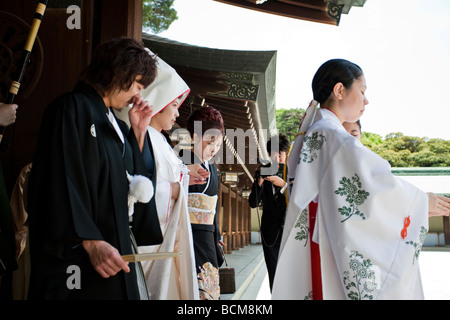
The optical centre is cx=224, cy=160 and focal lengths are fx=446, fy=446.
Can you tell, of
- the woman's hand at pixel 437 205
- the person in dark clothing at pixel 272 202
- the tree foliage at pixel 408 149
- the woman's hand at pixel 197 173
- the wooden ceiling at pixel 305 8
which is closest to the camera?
the woman's hand at pixel 437 205

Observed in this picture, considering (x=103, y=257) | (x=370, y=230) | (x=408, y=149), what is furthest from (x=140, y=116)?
(x=408, y=149)

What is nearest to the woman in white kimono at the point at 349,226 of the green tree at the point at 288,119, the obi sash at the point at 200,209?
the obi sash at the point at 200,209

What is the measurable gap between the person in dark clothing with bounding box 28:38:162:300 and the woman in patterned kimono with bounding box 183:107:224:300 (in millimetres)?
1250

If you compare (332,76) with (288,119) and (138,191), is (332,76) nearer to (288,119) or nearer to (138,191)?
(138,191)

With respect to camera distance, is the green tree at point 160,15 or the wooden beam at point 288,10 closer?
the wooden beam at point 288,10

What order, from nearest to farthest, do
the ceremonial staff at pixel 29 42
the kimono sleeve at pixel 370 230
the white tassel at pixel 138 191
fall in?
1. the white tassel at pixel 138 191
2. the kimono sleeve at pixel 370 230
3. the ceremonial staff at pixel 29 42

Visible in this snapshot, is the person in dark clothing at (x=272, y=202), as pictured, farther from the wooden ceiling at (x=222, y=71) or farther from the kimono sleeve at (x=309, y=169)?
the kimono sleeve at (x=309, y=169)

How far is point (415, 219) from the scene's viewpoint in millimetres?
2242

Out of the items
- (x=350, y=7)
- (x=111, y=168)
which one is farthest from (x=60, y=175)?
(x=350, y=7)

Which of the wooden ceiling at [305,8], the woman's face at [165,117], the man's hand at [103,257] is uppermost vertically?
the wooden ceiling at [305,8]

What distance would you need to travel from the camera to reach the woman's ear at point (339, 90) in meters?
2.72

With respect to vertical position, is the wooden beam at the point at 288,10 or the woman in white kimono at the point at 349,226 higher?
the wooden beam at the point at 288,10

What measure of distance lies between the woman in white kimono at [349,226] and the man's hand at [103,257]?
3.13ft

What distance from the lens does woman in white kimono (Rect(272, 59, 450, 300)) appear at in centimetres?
215
